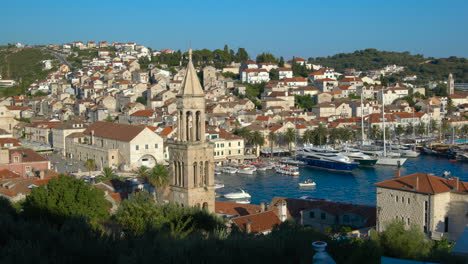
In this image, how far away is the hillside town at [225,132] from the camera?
15625 mm

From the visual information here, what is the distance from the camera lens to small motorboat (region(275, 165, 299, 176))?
3458cm

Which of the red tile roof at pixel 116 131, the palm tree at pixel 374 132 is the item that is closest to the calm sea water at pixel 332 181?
the red tile roof at pixel 116 131

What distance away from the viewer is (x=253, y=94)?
2387 inches

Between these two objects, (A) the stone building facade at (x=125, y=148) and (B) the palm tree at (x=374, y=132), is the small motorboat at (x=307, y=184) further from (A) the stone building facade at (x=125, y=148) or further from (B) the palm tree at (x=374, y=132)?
(B) the palm tree at (x=374, y=132)

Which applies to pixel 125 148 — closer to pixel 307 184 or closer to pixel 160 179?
pixel 307 184

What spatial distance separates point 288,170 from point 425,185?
62.4ft

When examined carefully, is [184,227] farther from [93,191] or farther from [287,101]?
[287,101]

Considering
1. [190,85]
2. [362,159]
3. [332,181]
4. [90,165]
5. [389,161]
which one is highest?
[190,85]

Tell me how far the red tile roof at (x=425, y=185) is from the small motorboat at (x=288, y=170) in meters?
17.5

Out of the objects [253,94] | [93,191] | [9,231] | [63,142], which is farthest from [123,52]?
[9,231]

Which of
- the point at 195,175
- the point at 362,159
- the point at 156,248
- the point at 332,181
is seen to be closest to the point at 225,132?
the point at 362,159

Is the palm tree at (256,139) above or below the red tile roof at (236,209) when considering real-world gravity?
above

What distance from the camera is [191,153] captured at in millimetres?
14250

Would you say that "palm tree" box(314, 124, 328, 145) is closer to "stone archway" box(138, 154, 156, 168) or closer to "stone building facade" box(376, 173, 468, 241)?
"stone archway" box(138, 154, 156, 168)
